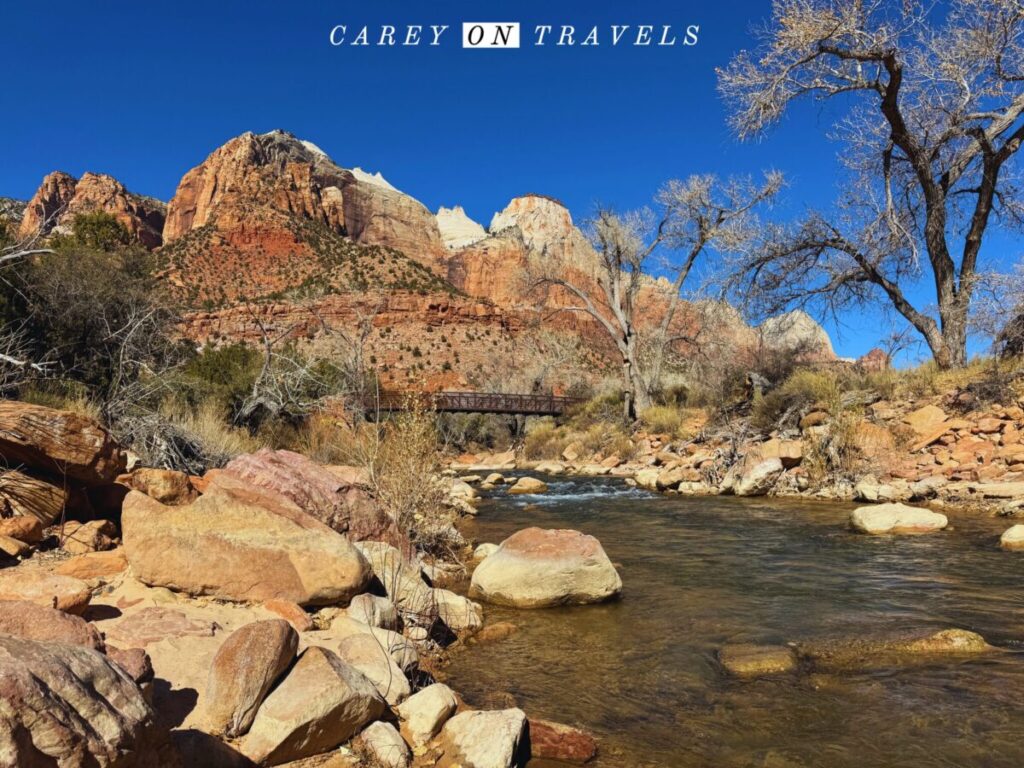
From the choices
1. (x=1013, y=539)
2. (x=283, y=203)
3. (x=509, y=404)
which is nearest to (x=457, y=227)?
(x=283, y=203)

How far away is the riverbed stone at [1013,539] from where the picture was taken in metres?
6.73

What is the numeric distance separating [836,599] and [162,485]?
528 cm

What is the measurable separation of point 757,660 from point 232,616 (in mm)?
3123

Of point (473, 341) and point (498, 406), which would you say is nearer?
point (498, 406)

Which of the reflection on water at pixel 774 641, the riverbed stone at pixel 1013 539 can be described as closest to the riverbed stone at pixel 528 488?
the reflection on water at pixel 774 641

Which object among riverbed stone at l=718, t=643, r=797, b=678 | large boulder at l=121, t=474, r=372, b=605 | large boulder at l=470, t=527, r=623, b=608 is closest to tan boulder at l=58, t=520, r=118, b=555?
large boulder at l=121, t=474, r=372, b=605

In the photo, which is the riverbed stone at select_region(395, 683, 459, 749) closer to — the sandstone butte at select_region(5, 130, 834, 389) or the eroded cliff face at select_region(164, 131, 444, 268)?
the sandstone butte at select_region(5, 130, 834, 389)

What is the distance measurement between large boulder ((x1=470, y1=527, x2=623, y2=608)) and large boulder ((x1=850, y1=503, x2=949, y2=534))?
4014 millimetres

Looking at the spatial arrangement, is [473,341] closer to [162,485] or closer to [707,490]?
[707,490]

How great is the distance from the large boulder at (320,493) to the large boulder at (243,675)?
9.09 feet

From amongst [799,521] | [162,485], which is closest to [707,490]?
[799,521]

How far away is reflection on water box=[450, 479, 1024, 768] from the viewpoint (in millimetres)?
3115

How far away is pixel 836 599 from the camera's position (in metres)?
5.37

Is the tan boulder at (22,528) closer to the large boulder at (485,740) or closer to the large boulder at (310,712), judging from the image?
the large boulder at (310,712)
